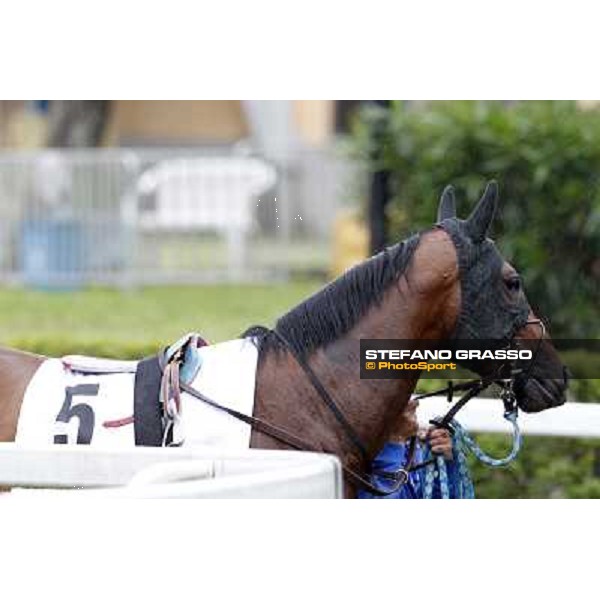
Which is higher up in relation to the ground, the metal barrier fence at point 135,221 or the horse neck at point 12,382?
the metal barrier fence at point 135,221

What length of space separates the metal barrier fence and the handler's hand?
33.2 ft

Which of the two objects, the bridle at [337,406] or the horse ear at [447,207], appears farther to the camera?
the horse ear at [447,207]

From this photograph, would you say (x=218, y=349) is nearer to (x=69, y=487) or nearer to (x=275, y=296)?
(x=69, y=487)

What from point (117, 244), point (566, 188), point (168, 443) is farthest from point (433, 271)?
point (117, 244)

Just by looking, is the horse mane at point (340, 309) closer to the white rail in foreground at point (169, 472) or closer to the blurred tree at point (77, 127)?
the white rail in foreground at point (169, 472)

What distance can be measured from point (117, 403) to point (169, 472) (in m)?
0.65

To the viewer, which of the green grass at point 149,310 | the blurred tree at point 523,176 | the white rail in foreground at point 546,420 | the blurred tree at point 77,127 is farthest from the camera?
the blurred tree at point 77,127

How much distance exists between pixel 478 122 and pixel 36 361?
14.9 ft

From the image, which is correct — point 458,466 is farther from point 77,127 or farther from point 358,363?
point 77,127

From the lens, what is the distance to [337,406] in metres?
4.34

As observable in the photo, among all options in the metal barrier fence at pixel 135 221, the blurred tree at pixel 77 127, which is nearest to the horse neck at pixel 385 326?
the metal barrier fence at pixel 135 221

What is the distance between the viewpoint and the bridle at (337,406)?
4.22 m

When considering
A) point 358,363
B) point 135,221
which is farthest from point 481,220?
point 135,221

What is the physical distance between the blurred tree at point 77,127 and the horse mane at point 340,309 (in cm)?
1225
